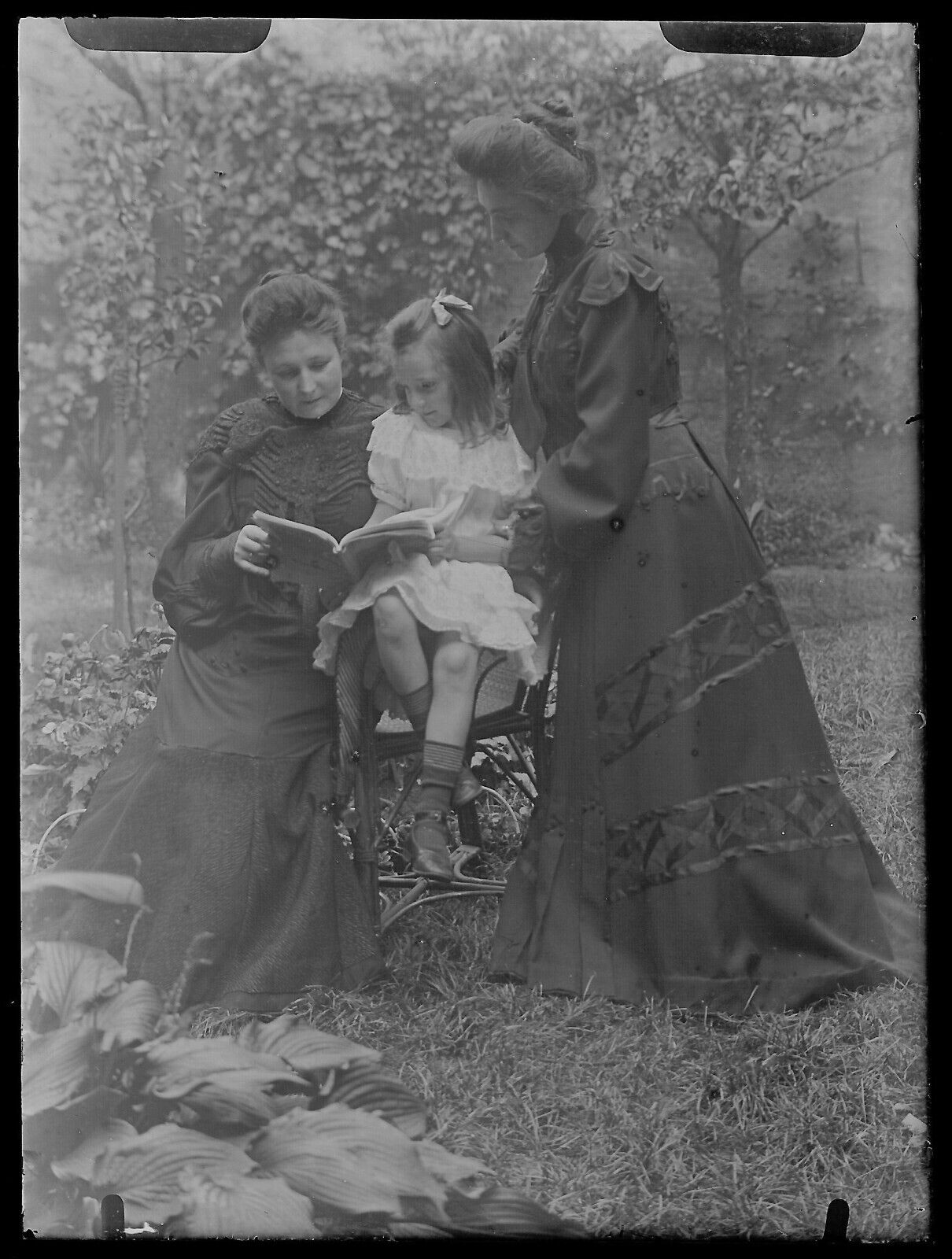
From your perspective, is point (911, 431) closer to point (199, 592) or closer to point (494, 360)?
point (494, 360)

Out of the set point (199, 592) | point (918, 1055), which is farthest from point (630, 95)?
point (918, 1055)

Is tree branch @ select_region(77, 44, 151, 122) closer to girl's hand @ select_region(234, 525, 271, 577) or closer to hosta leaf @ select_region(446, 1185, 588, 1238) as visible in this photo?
girl's hand @ select_region(234, 525, 271, 577)

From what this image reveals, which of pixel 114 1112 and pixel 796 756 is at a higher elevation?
pixel 796 756

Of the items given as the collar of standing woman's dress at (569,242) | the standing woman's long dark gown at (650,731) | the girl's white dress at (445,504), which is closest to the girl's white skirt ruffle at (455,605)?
the girl's white dress at (445,504)

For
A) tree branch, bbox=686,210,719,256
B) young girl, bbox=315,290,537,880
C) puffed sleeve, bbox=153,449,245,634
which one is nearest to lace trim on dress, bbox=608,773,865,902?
young girl, bbox=315,290,537,880

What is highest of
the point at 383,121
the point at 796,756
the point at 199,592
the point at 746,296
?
the point at 383,121

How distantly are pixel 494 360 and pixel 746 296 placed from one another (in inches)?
Answer: 28.8

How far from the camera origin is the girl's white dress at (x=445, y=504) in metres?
3.11

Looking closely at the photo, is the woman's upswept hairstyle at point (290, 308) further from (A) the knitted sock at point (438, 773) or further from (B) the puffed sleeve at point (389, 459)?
(A) the knitted sock at point (438, 773)

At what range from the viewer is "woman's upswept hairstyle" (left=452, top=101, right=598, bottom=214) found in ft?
10.2

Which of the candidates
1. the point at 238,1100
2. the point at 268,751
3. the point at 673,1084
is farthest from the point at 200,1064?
the point at 673,1084

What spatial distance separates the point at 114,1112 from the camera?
316cm

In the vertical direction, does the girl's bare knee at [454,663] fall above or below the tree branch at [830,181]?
below

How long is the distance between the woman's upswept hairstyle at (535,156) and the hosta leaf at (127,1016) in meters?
2.34
